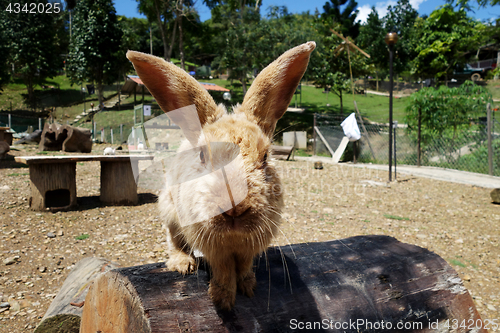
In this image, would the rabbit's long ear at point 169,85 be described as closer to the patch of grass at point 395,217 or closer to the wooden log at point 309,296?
the wooden log at point 309,296

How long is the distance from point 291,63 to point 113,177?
199 inches

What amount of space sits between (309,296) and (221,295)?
0.64 metres

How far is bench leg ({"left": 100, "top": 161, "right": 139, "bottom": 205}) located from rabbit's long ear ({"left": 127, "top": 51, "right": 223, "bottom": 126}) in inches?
181

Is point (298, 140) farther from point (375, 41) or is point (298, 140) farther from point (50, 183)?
point (375, 41)

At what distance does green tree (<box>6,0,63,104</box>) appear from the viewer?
81.9ft

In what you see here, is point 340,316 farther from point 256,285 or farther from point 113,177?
point 113,177

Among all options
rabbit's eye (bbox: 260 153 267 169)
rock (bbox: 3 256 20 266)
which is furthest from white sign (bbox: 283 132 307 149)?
rabbit's eye (bbox: 260 153 267 169)

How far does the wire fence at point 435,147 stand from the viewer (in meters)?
9.54

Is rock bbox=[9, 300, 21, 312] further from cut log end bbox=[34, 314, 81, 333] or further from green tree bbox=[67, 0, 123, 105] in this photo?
green tree bbox=[67, 0, 123, 105]

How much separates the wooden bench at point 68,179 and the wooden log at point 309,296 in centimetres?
295

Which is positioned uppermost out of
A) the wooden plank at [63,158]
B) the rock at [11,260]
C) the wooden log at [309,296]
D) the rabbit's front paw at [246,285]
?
the wooden plank at [63,158]

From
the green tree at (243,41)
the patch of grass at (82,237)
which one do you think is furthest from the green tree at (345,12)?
the patch of grass at (82,237)

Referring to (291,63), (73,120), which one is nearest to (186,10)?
(73,120)

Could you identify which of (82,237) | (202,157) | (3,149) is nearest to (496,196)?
(202,157)
